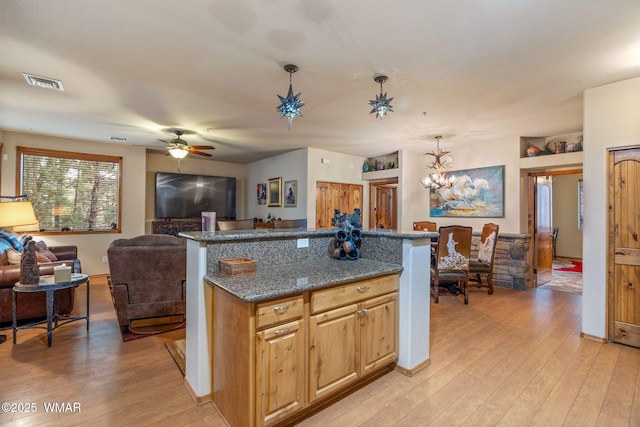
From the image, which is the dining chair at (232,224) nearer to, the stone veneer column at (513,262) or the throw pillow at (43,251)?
the throw pillow at (43,251)

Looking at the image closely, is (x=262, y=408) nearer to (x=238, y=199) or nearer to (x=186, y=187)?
(x=186, y=187)

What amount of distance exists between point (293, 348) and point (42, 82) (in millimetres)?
3660

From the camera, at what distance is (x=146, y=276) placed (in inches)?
125

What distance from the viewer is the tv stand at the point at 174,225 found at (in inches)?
273

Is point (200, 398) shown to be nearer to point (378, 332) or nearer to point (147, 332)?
point (378, 332)

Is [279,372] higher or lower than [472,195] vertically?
lower

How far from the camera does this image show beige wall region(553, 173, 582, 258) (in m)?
8.15

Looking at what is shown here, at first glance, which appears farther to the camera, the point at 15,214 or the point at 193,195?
the point at 193,195

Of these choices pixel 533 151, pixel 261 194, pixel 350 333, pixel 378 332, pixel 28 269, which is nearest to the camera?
pixel 350 333

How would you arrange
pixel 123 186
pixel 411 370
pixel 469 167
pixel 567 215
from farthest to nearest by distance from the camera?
pixel 567 215, pixel 123 186, pixel 469 167, pixel 411 370

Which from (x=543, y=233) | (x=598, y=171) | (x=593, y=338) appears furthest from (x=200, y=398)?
(x=543, y=233)

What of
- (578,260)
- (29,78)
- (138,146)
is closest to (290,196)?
(138,146)

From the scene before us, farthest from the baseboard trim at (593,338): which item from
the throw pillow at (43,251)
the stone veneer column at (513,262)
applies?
the throw pillow at (43,251)

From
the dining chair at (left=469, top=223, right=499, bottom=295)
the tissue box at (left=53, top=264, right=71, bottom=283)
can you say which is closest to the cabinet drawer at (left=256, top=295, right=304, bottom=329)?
the tissue box at (left=53, top=264, right=71, bottom=283)
